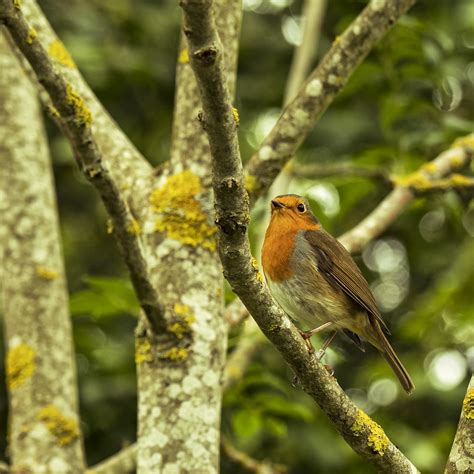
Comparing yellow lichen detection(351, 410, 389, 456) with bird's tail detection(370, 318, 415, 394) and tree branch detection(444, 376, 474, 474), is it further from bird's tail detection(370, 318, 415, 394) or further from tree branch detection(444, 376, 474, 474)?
bird's tail detection(370, 318, 415, 394)

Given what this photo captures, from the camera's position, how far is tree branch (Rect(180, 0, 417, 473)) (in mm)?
2283

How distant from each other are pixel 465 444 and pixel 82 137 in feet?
5.24

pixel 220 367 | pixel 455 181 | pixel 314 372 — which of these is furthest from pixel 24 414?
pixel 455 181

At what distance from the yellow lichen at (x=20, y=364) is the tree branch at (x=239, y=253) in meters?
2.08

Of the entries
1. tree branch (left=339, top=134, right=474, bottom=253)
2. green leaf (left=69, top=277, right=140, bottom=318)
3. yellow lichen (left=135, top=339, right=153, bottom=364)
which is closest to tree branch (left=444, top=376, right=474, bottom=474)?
yellow lichen (left=135, top=339, right=153, bottom=364)

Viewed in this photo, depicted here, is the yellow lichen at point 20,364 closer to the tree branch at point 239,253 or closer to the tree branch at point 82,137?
the tree branch at point 82,137

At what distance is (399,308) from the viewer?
7.47 m

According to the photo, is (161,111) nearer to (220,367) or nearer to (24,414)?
(24,414)

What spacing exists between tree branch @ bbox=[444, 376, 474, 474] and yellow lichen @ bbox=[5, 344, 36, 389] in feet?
7.74

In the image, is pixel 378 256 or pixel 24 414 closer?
pixel 24 414

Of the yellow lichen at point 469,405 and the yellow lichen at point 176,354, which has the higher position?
the yellow lichen at point 176,354

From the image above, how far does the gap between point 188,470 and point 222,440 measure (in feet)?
3.98

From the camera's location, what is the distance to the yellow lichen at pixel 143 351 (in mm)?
3723

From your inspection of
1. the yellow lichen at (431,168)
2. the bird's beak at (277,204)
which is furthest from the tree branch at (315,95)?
the yellow lichen at (431,168)
